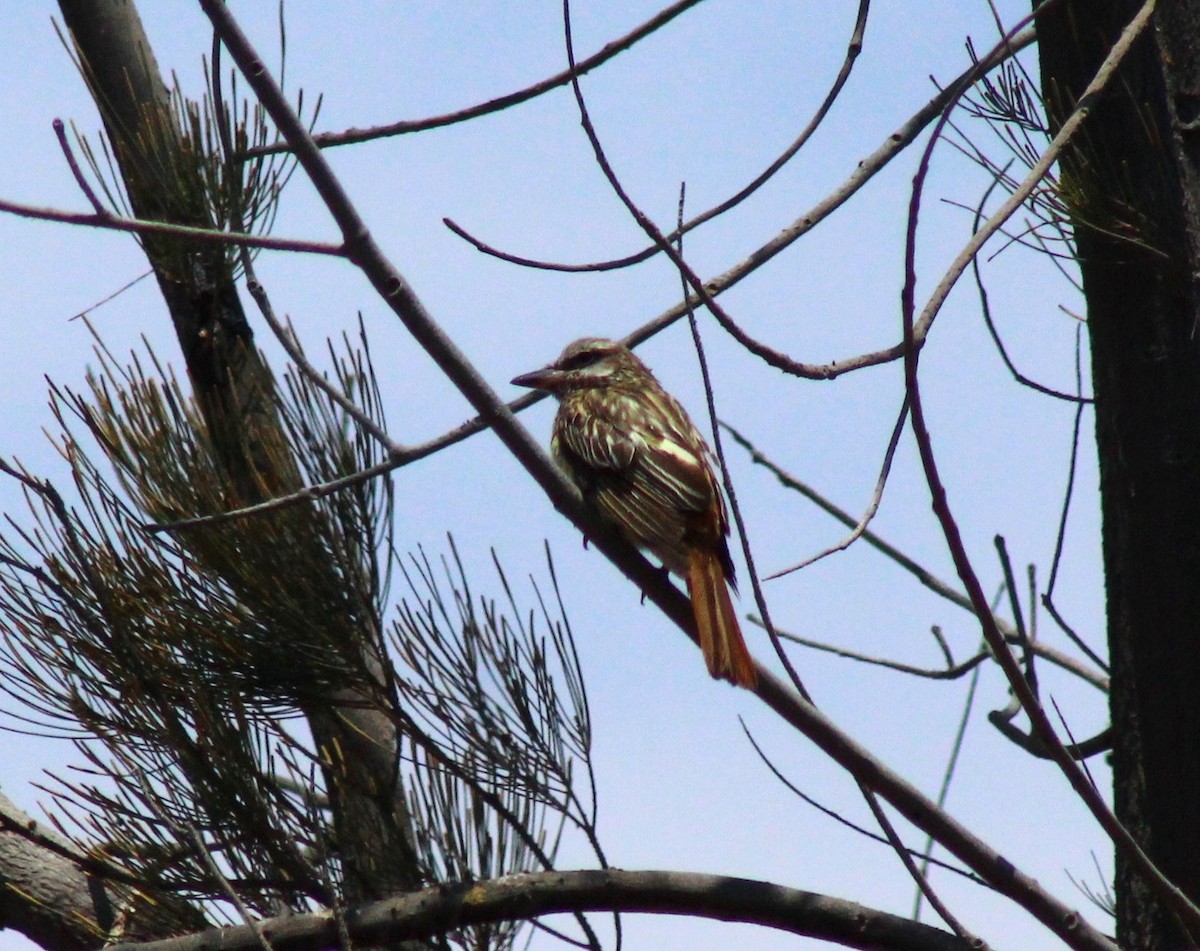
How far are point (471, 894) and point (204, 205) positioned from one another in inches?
65.5

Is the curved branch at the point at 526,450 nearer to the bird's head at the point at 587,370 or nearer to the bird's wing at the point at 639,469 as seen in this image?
the bird's wing at the point at 639,469

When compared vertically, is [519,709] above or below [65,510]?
below

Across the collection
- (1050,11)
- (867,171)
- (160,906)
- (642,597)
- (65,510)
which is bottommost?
(160,906)

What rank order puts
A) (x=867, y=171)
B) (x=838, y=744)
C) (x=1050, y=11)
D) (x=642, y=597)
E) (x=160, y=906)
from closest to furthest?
(x=838, y=744) → (x=867, y=171) → (x=160, y=906) → (x=1050, y=11) → (x=642, y=597)

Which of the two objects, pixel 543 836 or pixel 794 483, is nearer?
pixel 543 836

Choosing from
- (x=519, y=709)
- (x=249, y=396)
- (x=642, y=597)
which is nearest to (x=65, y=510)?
(x=249, y=396)

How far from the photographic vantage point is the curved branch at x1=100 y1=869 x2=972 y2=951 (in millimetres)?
2756

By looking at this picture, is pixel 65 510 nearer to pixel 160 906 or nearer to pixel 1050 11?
pixel 160 906

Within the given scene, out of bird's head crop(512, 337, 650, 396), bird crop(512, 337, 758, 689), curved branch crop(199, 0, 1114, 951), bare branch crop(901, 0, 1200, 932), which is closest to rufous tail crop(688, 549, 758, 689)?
bird crop(512, 337, 758, 689)

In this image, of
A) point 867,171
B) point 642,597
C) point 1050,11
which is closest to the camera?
point 867,171

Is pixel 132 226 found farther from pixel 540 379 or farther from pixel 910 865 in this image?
pixel 540 379

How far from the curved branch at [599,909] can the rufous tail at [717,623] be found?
1.31 ft

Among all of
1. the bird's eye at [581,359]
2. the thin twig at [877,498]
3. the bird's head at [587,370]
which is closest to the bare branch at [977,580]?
the thin twig at [877,498]

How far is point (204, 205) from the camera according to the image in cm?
346
